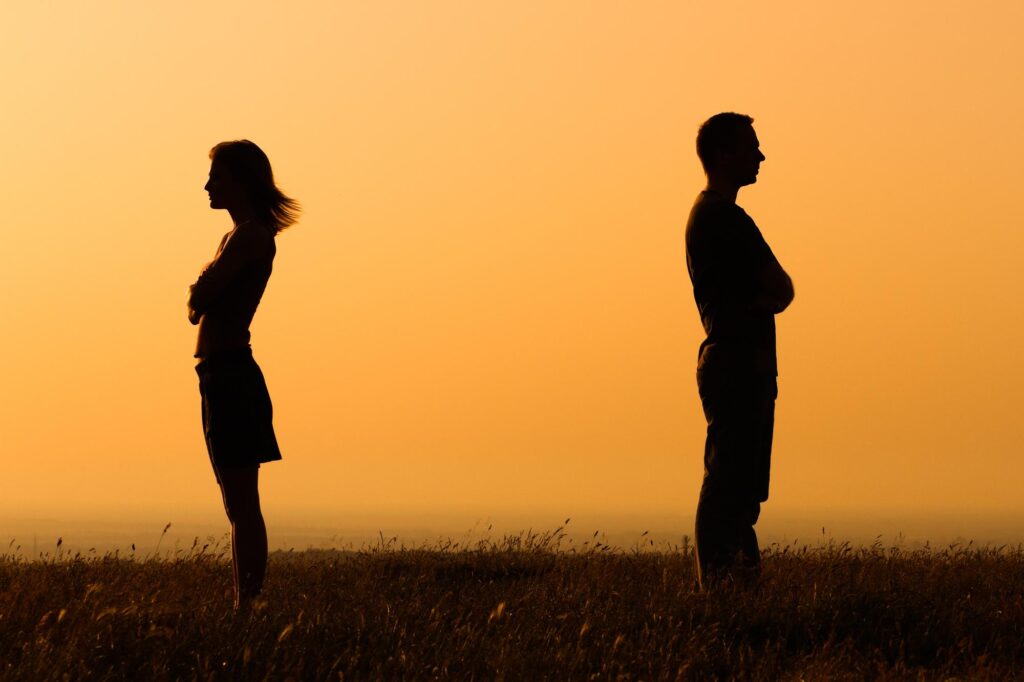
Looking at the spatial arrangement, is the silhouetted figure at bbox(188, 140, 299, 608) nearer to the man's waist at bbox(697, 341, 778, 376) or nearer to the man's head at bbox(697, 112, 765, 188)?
the man's waist at bbox(697, 341, 778, 376)

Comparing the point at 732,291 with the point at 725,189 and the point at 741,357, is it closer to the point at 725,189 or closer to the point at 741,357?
the point at 741,357

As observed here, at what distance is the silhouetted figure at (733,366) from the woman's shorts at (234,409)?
2.59 meters

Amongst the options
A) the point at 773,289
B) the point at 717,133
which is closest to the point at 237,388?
the point at 773,289

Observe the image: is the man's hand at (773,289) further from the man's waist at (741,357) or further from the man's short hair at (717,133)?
the man's short hair at (717,133)

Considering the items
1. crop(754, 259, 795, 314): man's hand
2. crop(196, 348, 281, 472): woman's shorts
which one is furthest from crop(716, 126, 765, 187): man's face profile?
crop(196, 348, 281, 472): woman's shorts

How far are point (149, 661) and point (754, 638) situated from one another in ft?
9.71

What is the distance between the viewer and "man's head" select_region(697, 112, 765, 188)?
7.59 metres

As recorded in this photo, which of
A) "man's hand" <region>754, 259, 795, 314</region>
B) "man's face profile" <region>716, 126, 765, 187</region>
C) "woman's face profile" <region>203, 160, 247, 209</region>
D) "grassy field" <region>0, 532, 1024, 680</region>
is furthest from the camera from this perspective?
"man's face profile" <region>716, 126, 765, 187</region>

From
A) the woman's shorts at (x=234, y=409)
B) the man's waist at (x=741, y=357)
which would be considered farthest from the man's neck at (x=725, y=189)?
the woman's shorts at (x=234, y=409)

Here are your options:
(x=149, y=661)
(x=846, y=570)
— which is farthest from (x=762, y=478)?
(x=149, y=661)

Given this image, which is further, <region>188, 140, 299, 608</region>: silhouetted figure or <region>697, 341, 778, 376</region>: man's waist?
<region>697, 341, 778, 376</region>: man's waist

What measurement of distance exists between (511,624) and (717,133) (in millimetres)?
3162

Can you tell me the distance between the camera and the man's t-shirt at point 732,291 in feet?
23.9

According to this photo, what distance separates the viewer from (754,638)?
6.43 metres
